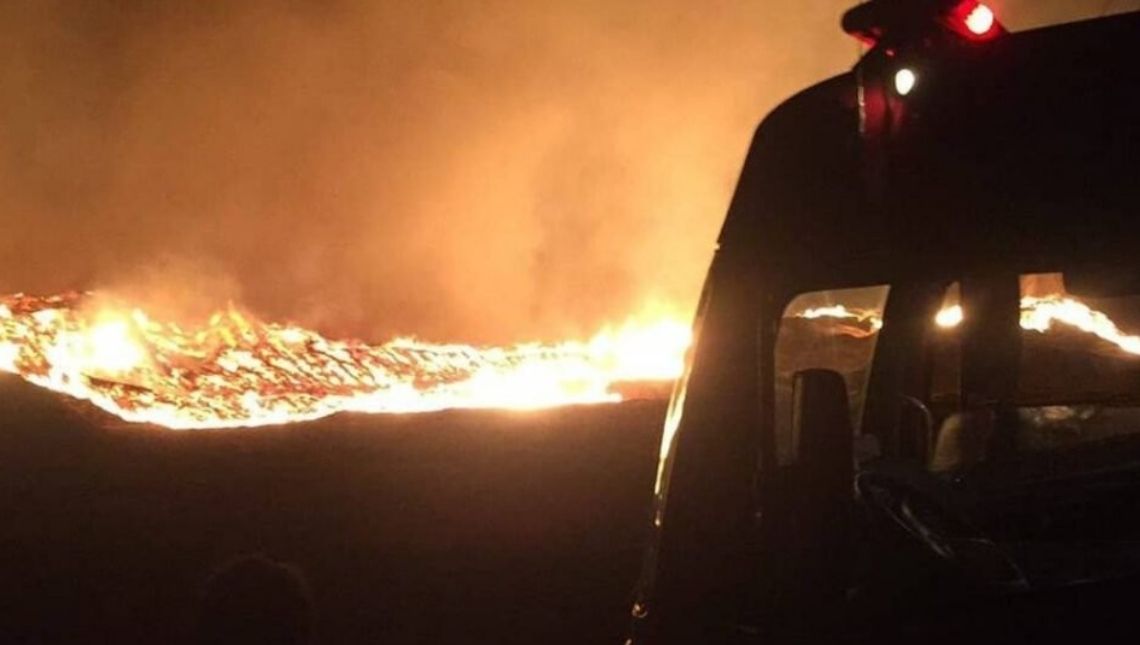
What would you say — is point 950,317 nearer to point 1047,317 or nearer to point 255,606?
point 1047,317

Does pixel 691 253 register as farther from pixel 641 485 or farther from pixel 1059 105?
pixel 1059 105

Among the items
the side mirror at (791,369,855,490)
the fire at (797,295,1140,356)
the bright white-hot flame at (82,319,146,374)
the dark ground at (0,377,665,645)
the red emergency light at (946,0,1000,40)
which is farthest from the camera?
the bright white-hot flame at (82,319,146,374)

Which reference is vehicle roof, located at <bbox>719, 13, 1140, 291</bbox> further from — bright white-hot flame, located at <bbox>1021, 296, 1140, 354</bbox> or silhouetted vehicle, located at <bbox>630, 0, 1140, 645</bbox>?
bright white-hot flame, located at <bbox>1021, 296, 1140, 354</bbox>

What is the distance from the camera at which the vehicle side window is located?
2691 millimetres

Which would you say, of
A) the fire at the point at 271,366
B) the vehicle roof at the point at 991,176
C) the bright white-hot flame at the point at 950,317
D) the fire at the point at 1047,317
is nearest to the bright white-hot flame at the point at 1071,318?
the fire at the point at 1047,317

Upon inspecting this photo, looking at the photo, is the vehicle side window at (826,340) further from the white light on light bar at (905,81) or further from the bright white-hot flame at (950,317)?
the white light on light bar at (905,81)

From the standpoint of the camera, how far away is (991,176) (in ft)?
7.25

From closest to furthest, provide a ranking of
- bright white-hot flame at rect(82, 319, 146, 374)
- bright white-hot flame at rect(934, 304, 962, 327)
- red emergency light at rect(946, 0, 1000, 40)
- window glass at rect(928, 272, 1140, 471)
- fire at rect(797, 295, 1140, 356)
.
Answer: red emergency light at rect(946, 0, 1000, 40) < window glass at rect(928, 272, 1140, 471) < fire at rect(797, 295, 1140, 356) < bright white-hot flame at rect(934, 304, 962, 327) < bright white-hot flame at rect(82, 319, 146, 374)

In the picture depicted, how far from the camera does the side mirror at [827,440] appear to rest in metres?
2.14

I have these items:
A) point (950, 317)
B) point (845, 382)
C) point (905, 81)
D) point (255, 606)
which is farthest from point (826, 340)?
point (255, 606)

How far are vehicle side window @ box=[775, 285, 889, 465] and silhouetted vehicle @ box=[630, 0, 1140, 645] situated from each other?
0.21ft

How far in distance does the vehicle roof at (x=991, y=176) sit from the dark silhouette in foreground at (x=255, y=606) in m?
7.53

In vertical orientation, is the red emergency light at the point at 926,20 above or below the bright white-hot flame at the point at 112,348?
below

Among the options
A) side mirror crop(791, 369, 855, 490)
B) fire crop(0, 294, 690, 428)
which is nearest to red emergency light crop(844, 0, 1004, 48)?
side mirror crop(791, 369, 855, 490)
